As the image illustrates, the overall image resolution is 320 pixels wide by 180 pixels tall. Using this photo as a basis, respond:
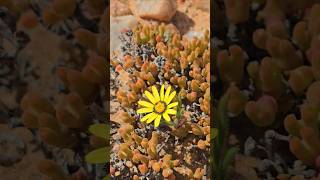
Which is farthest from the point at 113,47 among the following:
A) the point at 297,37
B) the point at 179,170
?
the point at 297,37

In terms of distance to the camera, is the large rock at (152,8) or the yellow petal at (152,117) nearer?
the yellow petal at (152,117)

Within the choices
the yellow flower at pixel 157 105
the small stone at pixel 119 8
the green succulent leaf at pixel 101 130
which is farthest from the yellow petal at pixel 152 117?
the small stone at pixel 119 8

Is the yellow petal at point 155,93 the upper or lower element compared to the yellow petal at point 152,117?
upper

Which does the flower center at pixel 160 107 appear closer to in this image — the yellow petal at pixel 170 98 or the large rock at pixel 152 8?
the yellow petal at pixel 170 98

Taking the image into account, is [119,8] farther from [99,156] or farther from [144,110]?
[99,156]

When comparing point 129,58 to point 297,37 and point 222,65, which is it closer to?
point 222,65

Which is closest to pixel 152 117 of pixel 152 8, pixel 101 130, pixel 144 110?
pixel 144 110
